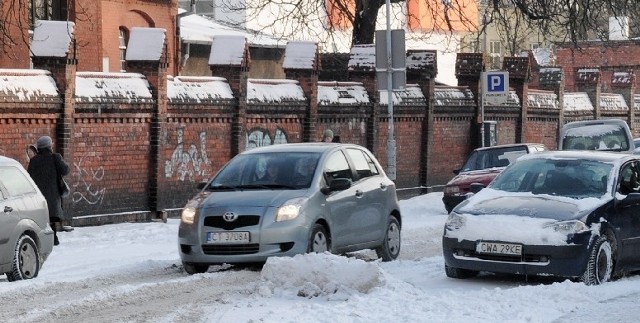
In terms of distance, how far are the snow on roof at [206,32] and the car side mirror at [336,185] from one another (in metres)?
32.0

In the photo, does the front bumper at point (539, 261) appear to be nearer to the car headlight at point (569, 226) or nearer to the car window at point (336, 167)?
the car headlight at point (569, 226)

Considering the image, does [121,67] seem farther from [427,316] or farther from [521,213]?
[427,316]

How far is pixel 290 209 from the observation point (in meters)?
15.3

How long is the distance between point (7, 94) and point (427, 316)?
12.4 meters

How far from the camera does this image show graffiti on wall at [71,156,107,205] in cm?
2375

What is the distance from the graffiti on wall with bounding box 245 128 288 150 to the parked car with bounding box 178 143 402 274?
10.7 m

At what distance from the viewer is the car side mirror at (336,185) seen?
52.5 feet

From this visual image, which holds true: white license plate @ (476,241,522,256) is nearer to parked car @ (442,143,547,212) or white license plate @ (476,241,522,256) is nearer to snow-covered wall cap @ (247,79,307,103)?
parked car @ (442,143,547,212)

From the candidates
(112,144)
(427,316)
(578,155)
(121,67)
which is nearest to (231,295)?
(427,316)

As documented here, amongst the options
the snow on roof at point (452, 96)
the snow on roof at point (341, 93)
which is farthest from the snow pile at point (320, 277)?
the snow on roof at point (452, 96)

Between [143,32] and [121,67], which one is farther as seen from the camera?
[121,67]

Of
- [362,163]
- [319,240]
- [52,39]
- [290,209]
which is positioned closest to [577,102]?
[52,39]

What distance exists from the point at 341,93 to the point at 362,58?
4.82ft

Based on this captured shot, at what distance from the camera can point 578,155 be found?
16062 millimetres
